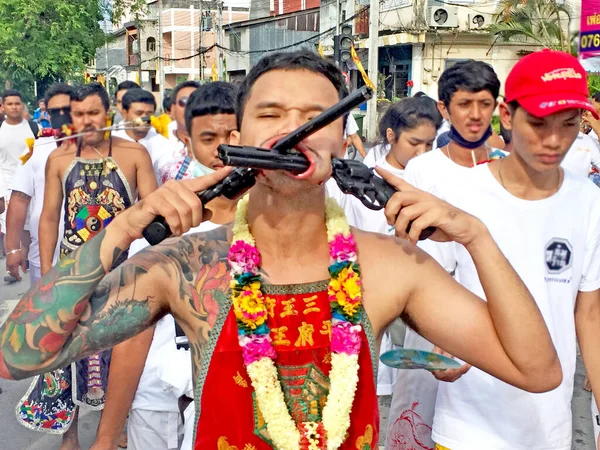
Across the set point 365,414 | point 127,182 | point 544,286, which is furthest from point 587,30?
point 365,414

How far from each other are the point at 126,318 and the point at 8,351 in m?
0.31

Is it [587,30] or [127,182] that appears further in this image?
[587,30]

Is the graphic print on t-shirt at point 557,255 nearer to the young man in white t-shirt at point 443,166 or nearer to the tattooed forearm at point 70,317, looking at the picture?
the young man in white t-shirt at point 443,166

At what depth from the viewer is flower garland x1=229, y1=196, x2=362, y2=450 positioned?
2.02 metres

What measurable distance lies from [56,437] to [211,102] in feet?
8.37

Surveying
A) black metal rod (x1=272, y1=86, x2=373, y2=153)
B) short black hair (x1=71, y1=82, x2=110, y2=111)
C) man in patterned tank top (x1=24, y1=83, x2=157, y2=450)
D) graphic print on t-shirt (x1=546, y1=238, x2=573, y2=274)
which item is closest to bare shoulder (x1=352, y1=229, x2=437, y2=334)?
black metal rod (x1=272, y1=86, x2=373, y2=153)

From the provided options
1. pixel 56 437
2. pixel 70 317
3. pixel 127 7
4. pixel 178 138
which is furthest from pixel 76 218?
pixel 127 7

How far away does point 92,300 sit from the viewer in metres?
2.07

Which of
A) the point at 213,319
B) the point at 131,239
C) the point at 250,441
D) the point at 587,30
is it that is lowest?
the point at 250,441

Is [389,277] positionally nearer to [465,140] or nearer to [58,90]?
[465,140]

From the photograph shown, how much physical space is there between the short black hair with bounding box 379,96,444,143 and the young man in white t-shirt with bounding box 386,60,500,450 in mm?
174

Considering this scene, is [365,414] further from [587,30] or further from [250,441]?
[587,30]

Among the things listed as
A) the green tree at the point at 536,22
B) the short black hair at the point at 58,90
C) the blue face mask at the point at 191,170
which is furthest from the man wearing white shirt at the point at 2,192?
the green tree at the point at 536,22

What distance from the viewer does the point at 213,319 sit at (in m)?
2.14
